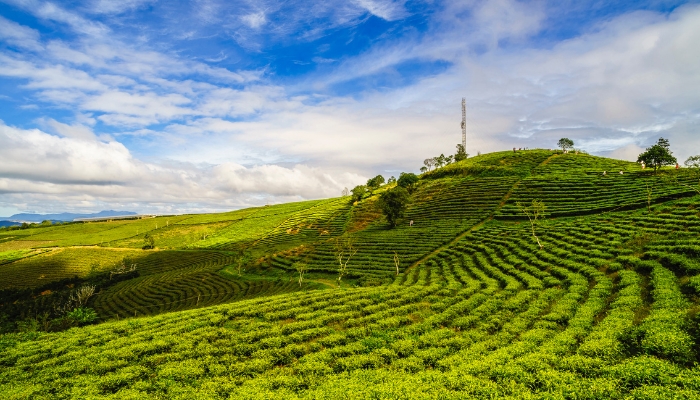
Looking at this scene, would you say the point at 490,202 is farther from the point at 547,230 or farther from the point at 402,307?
the point at 402,307

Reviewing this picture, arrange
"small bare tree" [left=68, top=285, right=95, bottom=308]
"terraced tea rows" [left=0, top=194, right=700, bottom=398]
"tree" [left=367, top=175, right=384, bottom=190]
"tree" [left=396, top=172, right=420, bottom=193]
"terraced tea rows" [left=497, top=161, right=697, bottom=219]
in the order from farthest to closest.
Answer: "tree" [left=367, top=175, right=384, bottom=190], "tree" [left=396, top=172, right=420, bottom=193], "small bare tree" [left=68, top=285, right=95, bottom=308], "terraced tea rows" [left=497, top=161, right=697, bottom=219], "terraced tea rows" [left=0, top=194, right=700, bottom=398]

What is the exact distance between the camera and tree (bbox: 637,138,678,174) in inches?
3430

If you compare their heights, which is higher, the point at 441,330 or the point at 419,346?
the point at 441,330

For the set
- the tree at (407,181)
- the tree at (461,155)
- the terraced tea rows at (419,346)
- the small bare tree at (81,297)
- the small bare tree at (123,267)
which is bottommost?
the small bare tree at (81,297)

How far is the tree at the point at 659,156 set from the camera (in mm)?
87125

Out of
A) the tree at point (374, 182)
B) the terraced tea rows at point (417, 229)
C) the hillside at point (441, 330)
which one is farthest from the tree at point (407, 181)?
the hillside at point (441, 330)

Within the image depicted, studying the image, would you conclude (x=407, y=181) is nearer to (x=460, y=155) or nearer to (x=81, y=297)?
(x=460, y=155)

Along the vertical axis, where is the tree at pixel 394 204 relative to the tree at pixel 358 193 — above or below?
below

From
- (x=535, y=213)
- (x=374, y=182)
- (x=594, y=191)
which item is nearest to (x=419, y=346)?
(x=535, y=213)

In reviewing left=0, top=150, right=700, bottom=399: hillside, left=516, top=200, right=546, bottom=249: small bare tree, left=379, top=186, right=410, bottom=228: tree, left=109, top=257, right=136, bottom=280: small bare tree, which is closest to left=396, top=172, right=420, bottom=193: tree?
left=379, top=186, right=410, bottom=228: tree

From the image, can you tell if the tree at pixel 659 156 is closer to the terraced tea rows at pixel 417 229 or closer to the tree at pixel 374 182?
the terraced tea rows at pixel 417 229

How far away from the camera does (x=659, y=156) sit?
287 feet

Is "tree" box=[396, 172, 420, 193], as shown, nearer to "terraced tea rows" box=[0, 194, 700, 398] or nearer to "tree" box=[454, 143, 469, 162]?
"tree" box=[454, 143, 469, 162]

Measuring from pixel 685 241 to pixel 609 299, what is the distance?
1758cm
